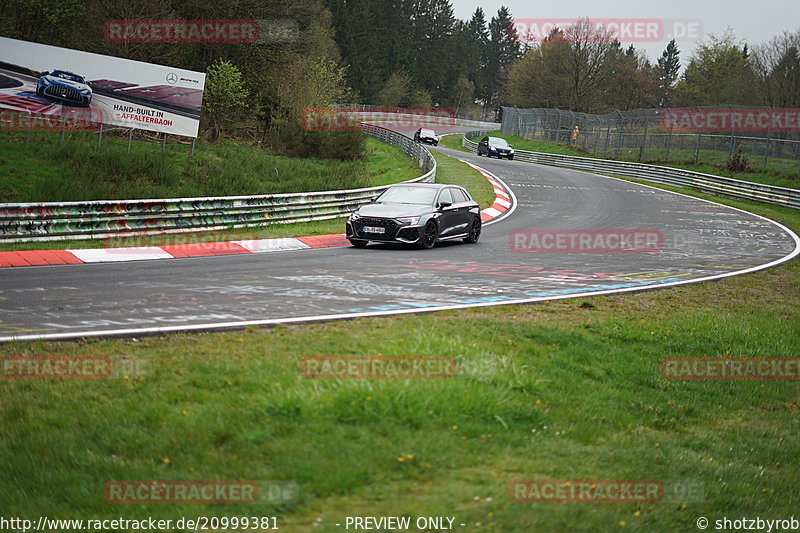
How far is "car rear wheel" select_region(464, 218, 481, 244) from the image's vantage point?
19.9m

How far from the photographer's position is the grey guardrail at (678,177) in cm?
3478

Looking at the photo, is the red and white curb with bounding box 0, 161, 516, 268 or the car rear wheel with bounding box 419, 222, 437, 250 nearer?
the red and white curb with bounding box 0, 161, 516, 268

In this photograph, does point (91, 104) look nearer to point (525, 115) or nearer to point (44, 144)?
point (44, 144)

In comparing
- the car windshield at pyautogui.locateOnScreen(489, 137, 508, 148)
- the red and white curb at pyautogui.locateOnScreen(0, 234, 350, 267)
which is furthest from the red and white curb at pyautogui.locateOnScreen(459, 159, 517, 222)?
the car windshield at pyautogui.locateOnScreen(489, 137, 508, 148)

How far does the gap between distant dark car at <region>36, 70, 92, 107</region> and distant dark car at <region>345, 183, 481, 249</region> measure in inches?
444

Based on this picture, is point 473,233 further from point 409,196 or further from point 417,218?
point 417,218

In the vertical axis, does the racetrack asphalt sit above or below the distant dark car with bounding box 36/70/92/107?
below

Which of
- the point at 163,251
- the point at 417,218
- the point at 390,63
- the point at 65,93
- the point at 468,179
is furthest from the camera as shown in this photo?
the point at 390,63

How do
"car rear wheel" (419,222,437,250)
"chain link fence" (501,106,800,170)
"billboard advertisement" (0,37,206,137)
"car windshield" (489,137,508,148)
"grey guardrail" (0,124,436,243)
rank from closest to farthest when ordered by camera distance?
"grey guardrail" (0,124,436,243) < "car rear wheel" (419,222,437,250) < "billboard advertisement" (0,37,206,137) < "chain link fence" (501,106,800,170) < "car windshield" (489,137,508,148)

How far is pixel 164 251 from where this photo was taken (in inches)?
634

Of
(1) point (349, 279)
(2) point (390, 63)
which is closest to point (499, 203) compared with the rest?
(1) point (349, 279)

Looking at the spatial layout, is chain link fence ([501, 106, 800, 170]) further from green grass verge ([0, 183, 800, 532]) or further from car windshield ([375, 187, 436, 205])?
green grass verge ([0, 183, 800, 532])

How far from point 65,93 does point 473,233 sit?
13805 millimetres

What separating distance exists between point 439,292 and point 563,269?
4911mm
